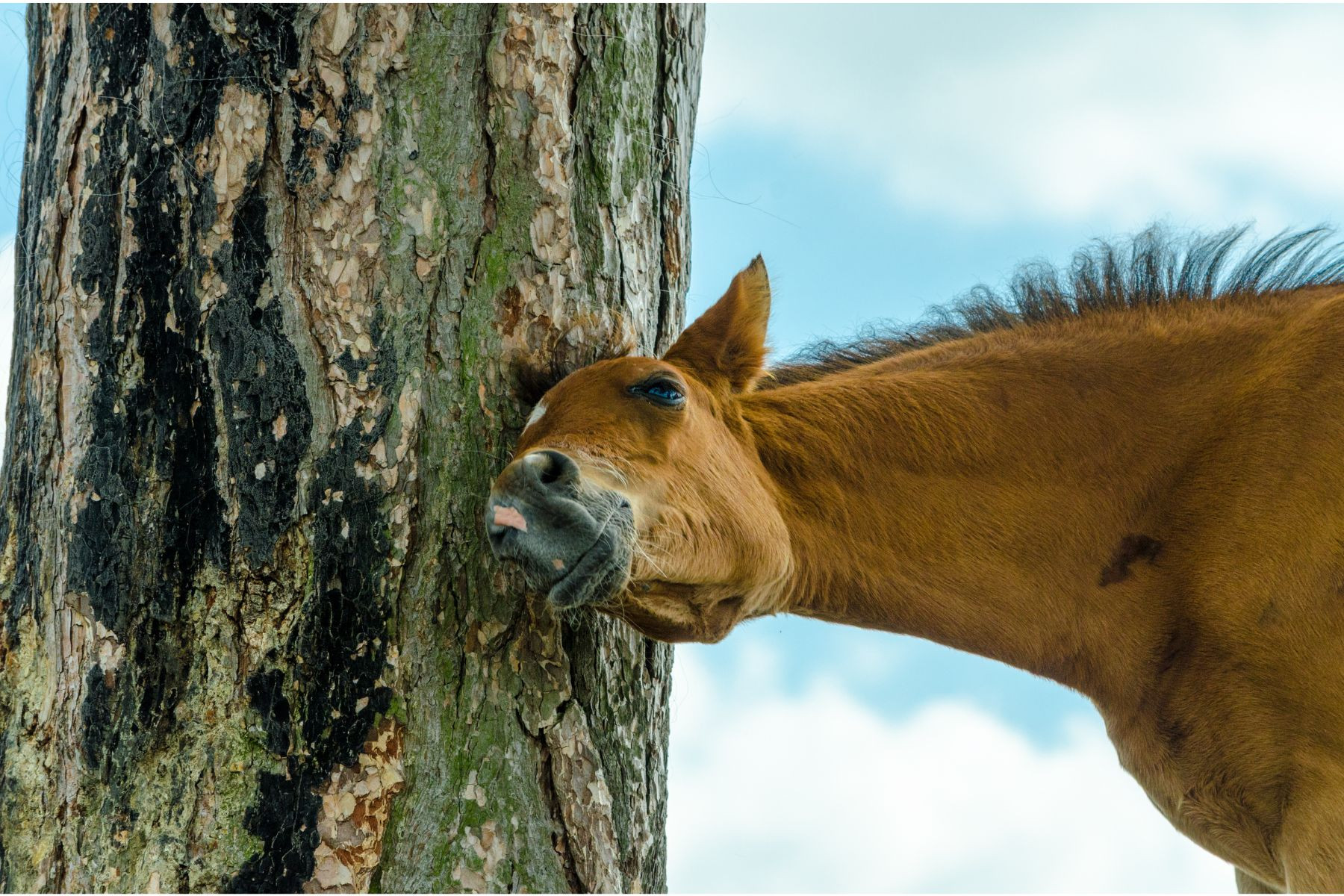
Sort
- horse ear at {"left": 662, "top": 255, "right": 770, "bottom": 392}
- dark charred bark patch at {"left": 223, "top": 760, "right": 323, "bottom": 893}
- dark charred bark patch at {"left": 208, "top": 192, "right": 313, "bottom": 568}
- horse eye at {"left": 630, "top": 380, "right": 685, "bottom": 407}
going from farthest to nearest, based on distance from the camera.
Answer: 1. horse ear at {"left": 662, "top": 255, "right": 770, "bottom": 392}
2. horse eye at {"left": 630, "top": 380, "right": 685, "bottom": 407}
3. dark charred bark patch at {"left": 208, "top": 192, "right": 313, "bottom": 568}
4. dark charred bark patch at {"left": 223, "top": 760, "right": 323, "bottom": 893}

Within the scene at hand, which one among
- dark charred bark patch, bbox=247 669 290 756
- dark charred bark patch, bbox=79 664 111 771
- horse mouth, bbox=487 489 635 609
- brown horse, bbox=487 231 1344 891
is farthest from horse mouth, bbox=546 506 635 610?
dark charred bark patch, bbox=79 664 111 771

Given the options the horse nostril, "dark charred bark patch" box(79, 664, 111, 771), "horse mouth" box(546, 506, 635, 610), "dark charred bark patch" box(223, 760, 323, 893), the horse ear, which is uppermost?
the horse ear

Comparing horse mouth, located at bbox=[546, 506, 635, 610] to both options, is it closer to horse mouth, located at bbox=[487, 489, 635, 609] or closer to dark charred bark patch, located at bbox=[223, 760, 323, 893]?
horse mouth, located at bbox=[487, 489, 635, 609]

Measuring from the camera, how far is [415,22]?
10.8 feet

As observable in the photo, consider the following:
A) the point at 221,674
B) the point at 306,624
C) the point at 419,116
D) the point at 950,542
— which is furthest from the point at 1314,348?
the point at 221,674

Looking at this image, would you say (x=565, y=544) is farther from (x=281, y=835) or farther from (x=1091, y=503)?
(x=1091, y=503)

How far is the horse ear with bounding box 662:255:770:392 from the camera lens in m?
3.81

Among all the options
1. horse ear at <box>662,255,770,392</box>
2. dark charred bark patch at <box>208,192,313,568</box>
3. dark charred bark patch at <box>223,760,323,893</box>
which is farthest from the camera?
horse ear at <box>662,255,770,392</box>

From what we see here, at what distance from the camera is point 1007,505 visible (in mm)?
3910

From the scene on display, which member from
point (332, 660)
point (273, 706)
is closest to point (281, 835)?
point (273, 706)

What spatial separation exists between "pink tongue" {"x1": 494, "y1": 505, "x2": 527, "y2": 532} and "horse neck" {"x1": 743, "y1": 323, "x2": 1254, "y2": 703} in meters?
1.18

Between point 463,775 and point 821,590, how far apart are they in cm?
141

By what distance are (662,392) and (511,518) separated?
0.74 metres

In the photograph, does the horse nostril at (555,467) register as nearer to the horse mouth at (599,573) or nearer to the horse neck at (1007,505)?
the horse mouth at (599,573)
